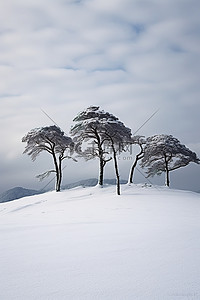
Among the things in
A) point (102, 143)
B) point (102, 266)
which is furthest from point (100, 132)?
point (102, 266)

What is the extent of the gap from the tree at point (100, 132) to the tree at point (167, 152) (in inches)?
213

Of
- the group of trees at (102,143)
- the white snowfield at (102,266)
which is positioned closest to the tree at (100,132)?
the group of trees at (102,143)

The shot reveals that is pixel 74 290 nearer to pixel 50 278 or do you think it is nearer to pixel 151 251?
pixel 50 278

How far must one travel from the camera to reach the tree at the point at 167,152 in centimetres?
2989

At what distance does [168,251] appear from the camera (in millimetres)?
4625

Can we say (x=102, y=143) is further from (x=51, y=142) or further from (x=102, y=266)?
(x=102, y=266)

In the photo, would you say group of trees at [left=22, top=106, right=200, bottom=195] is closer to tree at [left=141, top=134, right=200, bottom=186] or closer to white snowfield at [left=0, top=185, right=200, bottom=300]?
tree at [left=141, top=134, right=200, bottom=186]

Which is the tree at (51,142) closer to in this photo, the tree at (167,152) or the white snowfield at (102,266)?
the tree at (167,152)

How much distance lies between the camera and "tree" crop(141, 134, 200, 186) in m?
29.9

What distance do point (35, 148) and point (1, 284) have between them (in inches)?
1037

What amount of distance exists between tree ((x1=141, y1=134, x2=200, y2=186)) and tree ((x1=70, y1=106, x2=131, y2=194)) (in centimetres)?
540

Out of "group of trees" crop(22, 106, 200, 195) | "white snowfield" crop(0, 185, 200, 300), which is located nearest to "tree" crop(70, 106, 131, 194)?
"group of trees" crop(22, 106, 200, 195)

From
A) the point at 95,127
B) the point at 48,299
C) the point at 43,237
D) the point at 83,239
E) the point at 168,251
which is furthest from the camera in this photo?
the point at 95,127

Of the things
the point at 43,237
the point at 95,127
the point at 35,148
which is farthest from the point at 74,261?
the point at 35,148
